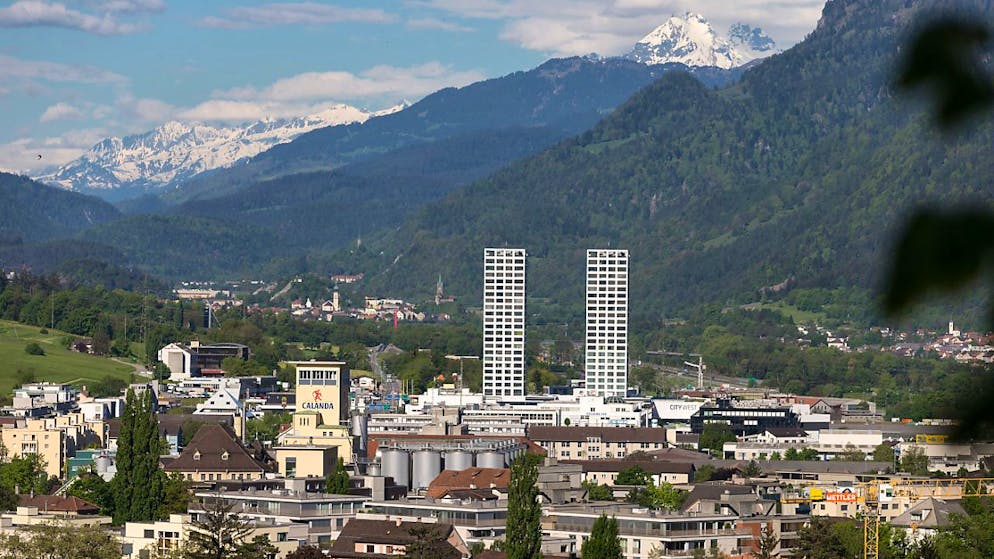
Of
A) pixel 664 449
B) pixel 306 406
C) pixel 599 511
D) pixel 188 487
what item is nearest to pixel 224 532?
pixel 599 511

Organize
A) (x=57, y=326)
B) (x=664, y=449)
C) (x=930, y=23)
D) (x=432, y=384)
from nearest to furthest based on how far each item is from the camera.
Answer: (x=930, y=23) → (x=664, y=449) → (x=432, y=384) → (x=57, y=326)

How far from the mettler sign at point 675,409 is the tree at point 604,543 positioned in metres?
92.4

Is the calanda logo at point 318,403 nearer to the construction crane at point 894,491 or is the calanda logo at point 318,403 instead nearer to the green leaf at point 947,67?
the construction crane at point 894,491

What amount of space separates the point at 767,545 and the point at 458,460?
3305 centimetres

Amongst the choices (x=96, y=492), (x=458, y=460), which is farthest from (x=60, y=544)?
(x=458, y=460)

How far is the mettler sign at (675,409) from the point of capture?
14725 cm

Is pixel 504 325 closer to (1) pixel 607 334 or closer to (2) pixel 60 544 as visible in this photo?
(1) pixel 607 334

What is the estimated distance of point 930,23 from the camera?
4504mm

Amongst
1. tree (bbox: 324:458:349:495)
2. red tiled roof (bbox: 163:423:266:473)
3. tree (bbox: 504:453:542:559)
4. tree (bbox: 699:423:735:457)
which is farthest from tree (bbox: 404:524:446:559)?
tree (bbox: 699:423:735:457)

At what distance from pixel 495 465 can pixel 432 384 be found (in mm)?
Answer: 77764

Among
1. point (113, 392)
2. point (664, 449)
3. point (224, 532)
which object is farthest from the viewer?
point (113, 392)

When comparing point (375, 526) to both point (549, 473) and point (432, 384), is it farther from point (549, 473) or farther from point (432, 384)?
point (432, 384)

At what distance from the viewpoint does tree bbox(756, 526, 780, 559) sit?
5929 centimetres

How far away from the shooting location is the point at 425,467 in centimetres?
9131
